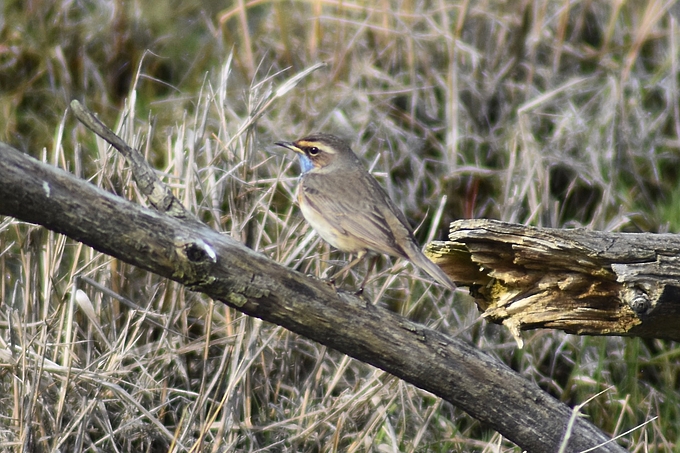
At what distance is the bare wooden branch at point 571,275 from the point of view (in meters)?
3.20

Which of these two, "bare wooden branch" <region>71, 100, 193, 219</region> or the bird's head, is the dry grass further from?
"bare wooden branch" <region>71, 100, 193, 219</region>

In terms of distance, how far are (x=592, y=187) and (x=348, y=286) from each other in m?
2.52

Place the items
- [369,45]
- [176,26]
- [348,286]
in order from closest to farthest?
[348,286], [369,45], [176,26]

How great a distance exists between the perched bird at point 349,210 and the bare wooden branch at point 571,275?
12.0 inches

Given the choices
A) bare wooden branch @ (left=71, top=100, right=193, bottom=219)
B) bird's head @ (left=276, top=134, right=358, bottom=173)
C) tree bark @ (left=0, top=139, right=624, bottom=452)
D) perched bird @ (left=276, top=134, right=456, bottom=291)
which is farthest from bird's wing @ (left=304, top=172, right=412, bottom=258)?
bare wooden branch @ (left=71, top=100, right=193, bottom=219)

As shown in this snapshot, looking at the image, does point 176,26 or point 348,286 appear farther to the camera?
point 176,26

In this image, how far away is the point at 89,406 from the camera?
152 inches

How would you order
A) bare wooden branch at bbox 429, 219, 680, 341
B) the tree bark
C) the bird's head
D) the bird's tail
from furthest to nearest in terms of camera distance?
the bird's head → the bird's tail → bare wooden branch at bbox 429, 219, 680, 341 → the tree bark

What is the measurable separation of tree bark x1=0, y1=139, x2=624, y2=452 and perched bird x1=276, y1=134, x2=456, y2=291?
61 cm

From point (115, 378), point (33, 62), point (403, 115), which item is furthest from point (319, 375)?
point (33, 62)

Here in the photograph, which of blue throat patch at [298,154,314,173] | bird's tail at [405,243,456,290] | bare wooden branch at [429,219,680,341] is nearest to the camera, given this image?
bare wooden branch at [429,219,680,341]

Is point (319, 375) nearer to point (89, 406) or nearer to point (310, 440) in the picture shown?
point (310, 440)

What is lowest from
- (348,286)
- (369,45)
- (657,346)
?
(657,346)

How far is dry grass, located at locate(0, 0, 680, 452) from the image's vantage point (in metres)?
4.17
